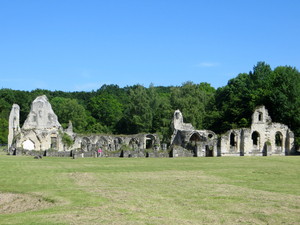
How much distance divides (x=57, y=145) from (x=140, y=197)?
3142 cm

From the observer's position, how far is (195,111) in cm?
5469

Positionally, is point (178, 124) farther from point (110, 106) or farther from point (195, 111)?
point (110, 106)

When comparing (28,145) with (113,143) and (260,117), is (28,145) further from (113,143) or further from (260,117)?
(260,117)

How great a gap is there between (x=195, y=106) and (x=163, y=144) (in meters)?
22.1

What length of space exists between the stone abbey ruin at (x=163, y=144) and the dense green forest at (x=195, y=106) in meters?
2.77

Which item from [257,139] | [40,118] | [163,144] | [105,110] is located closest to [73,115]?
[105,110]

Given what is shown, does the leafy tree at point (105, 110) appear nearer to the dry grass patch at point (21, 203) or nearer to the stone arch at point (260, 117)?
the stone arch at point (260, 117)

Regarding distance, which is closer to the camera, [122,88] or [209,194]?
[209,194]

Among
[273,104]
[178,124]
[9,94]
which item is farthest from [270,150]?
[9,94]

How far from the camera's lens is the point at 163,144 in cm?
3522

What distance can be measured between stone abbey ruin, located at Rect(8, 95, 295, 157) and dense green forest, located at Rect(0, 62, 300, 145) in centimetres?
277

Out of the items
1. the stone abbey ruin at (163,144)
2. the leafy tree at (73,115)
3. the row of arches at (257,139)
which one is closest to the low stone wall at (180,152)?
the stone abbey ruin at (163,144)

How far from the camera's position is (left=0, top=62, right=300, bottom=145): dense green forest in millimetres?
39031

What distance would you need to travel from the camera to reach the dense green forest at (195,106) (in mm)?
39031
